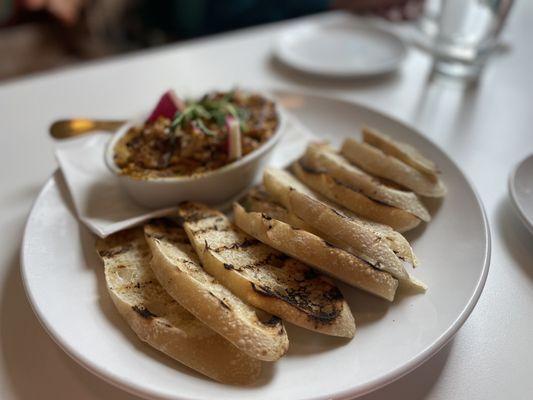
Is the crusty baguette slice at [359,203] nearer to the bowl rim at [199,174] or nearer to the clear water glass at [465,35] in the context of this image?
the bowl rim at [199,174]

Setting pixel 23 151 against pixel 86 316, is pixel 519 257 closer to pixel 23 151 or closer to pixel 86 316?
pixel 86 316

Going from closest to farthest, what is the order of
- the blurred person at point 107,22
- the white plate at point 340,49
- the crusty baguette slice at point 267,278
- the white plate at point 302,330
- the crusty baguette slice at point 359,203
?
the white plate at point 302,330, the crusty baguette slice at point 267,278, the crusty baguette slice at point 359,203, the white plate at point 340,49, the blurred person at point 107,22

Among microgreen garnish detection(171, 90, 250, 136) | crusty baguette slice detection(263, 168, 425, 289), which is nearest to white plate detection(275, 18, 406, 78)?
microgreen garnish detection(171, 90, 250, 136)

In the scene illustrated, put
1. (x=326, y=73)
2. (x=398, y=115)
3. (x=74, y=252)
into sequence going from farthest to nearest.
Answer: (x=326, y=73), (x=398, y=115), (x=74, y=252)

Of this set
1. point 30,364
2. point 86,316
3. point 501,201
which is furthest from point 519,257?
point 30,364

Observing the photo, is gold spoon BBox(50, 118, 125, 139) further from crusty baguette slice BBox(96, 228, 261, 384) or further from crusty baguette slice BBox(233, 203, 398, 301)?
crusty baguette slice BBox(233, 203, 398, 301)

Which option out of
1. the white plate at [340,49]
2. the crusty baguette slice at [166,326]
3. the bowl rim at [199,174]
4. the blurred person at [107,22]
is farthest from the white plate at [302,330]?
the blurred person at [107,22]

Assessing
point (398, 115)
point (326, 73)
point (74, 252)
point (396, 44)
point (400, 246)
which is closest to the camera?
point (400, 246)
